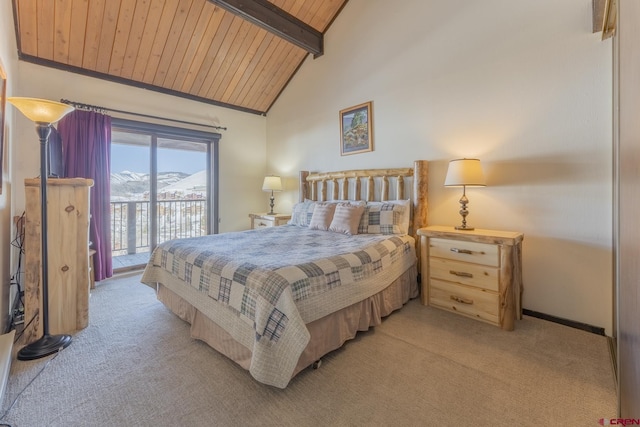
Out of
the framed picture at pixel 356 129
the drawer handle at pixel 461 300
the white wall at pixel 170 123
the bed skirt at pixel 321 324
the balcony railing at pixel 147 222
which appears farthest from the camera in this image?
the balcony railing at pixel 147 222

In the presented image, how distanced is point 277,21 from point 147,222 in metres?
3.50

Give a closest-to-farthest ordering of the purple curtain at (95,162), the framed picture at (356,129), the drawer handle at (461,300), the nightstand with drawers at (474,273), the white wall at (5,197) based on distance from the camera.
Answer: the white wall at (5,197)
the nightstand with drawers at (474,273)
the drawer handle at (461,300)
the purple curtain at (95,162)
the framed picture at (356,129)

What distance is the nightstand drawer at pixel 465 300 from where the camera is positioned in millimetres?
2193

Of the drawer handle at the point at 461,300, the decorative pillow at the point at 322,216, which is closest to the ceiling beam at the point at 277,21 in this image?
the decorative pillow at the point at 322,216

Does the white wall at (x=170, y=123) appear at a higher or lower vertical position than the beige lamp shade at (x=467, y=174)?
higher

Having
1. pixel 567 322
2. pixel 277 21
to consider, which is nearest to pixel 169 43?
pixel 277 21

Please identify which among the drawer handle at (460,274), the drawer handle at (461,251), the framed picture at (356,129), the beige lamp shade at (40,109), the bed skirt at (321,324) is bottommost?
the bed skirt at (321,324)

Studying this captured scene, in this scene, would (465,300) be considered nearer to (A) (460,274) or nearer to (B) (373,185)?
(A) (460,274)

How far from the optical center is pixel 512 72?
244 cm

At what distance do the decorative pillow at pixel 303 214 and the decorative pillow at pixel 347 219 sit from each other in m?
0.51

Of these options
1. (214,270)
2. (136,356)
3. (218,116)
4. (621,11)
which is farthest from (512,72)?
(218,116)

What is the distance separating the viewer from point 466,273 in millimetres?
2328

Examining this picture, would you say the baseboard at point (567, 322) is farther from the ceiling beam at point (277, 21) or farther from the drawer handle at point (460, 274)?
the ceiling beam at point (277, 21)

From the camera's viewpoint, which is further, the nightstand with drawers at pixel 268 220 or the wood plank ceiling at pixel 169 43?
the nightstand with drawers at pixel 268 220
